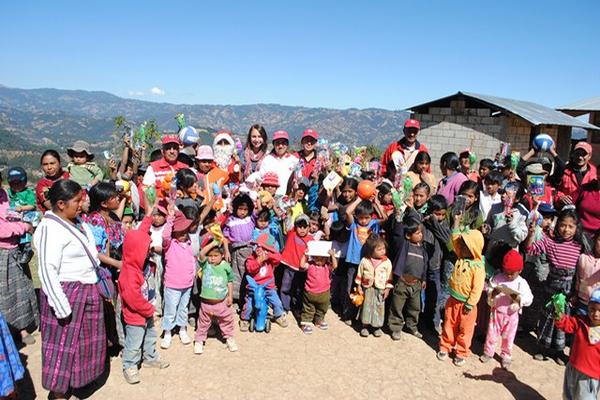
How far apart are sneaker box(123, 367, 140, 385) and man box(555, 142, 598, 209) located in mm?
5211

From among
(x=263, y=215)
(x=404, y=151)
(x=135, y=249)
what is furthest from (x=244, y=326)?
(x=404, y=151)

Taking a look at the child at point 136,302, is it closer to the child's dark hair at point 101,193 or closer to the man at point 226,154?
the child's dark hair at point 101,193

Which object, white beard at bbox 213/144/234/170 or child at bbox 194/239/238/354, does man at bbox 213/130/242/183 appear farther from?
child at bbox 194/239/238/354

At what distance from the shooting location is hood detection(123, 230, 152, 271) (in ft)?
11.6

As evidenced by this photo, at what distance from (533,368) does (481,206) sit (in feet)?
5.97

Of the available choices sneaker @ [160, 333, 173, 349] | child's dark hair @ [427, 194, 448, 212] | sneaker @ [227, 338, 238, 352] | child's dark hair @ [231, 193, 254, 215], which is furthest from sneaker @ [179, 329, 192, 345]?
child's dark hair @ [427, 194, 448, 212]

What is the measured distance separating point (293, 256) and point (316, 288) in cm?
47

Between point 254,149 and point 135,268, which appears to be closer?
point 135,268

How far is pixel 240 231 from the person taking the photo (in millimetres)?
4875

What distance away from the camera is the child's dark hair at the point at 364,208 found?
482cm

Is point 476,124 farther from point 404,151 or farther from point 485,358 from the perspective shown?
point 485,358

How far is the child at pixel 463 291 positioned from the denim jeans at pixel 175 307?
2.86 meters

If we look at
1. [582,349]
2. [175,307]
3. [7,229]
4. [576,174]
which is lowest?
[175,307]

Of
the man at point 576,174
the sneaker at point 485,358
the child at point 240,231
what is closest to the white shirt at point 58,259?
the child at point 240,231
